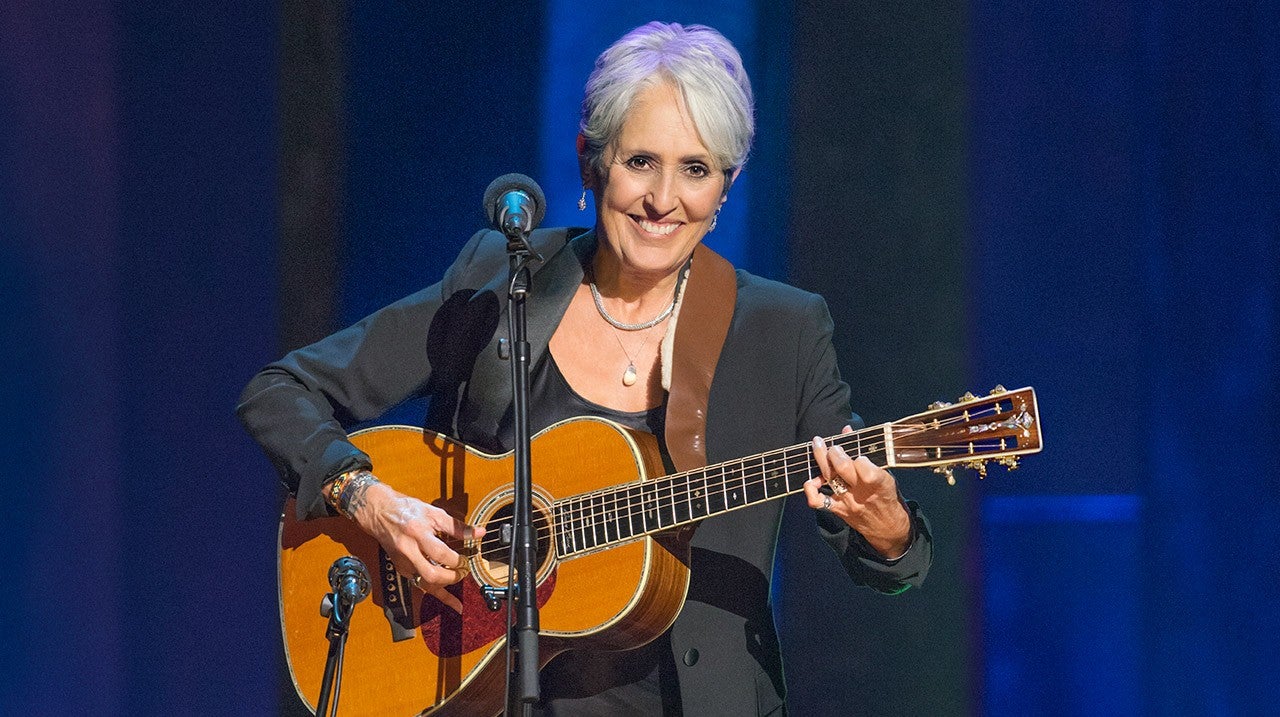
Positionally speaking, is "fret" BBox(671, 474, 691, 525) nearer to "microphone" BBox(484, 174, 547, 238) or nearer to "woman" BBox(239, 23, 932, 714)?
"woman" BBox(239, 23, 932, 714)

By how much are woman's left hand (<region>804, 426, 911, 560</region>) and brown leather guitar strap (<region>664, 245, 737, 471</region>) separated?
31 centimetres

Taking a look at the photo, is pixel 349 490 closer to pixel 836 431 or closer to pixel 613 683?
pixel 613 683

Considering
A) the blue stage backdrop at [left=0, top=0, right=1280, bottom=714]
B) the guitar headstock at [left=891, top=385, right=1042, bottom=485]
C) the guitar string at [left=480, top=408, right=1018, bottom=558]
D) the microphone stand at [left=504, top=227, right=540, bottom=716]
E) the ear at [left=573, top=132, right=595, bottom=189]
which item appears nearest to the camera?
the microphone stand at [left=504, top=227, right=540, bottom=716]

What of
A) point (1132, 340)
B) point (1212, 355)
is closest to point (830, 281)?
point (1132, 340)

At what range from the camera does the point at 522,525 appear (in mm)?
2049

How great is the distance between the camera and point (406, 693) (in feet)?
8.69

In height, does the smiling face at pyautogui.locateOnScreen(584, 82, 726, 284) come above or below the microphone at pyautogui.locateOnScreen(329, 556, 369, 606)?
above

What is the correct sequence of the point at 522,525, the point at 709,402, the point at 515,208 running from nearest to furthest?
the point at 522,525 < the point at 515,208 < the point at 709,402

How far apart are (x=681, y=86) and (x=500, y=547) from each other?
3.47 ft

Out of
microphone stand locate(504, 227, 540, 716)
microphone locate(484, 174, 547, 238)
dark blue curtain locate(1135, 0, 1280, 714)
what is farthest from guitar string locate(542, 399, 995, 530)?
dark blue curtain locate(1135, 0, 1280, 714)

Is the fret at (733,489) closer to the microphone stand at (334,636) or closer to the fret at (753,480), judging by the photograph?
the fret at (753,480)

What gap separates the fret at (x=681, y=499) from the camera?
245cm

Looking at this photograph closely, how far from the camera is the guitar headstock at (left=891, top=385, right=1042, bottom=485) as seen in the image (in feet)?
7.24

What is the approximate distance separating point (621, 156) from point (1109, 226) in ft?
5.41
